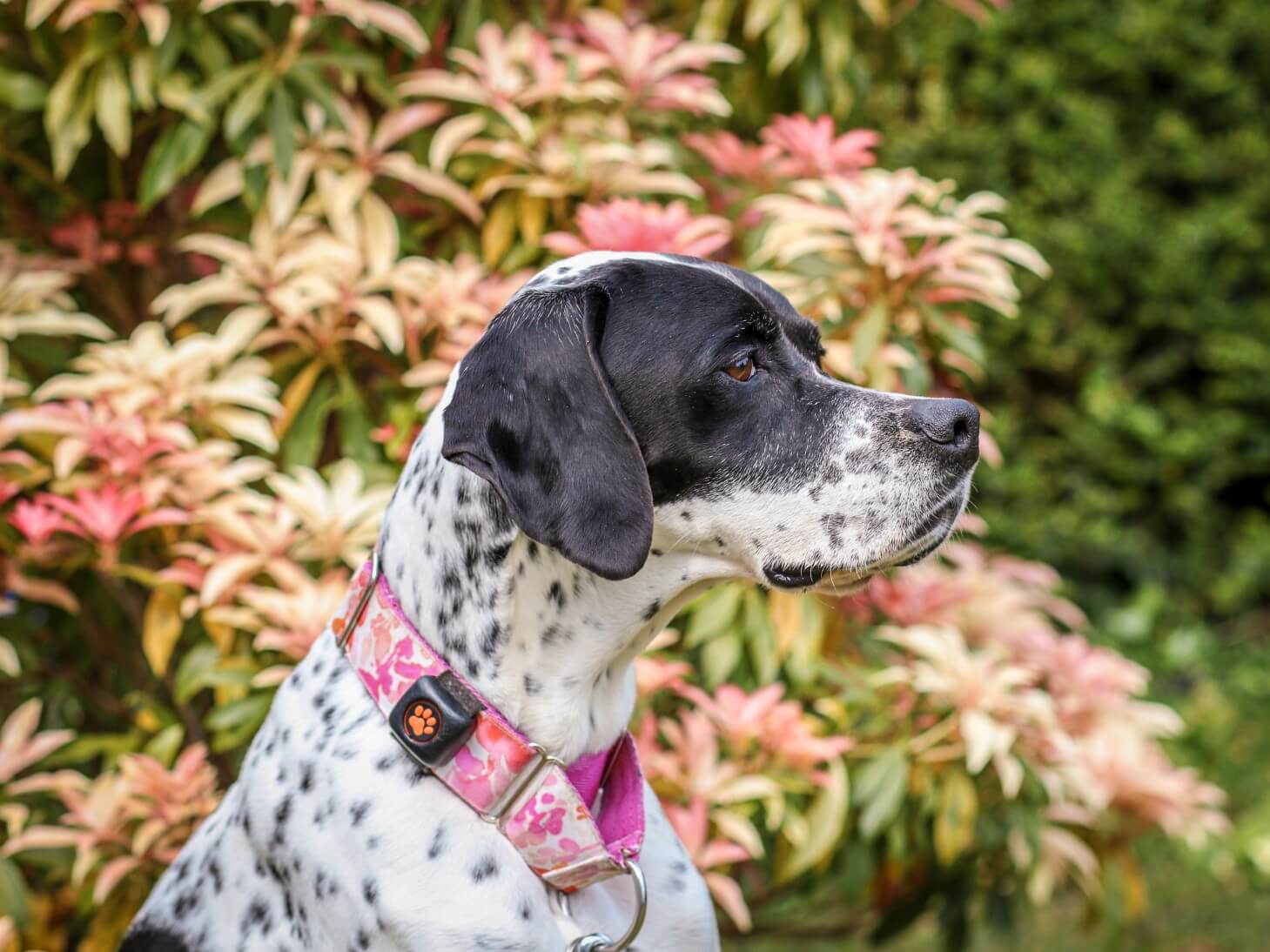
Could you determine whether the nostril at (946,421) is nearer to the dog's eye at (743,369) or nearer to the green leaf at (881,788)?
the dog's eye at (743,369)

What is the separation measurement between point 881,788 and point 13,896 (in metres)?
1.69

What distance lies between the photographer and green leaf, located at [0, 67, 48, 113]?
10.5 feet

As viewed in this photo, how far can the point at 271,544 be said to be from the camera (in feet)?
9.37

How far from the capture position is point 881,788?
3.05 metres

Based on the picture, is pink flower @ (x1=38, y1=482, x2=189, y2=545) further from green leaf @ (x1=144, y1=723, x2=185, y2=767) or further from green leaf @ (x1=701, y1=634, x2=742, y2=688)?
green leaf @ (x1=701, y1=634, x2=742, y2=688)

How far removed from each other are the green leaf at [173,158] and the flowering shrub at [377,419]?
0.01 metres

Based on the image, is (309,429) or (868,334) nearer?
(868,334)

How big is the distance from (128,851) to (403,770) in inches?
43.8

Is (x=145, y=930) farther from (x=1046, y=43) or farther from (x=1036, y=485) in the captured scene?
(x=1046, y=43)

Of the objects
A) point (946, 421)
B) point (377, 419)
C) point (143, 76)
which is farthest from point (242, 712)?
point (946, 421)

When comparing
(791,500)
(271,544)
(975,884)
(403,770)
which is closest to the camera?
(403,770)

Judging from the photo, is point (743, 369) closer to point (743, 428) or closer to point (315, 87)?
point (743, 428)

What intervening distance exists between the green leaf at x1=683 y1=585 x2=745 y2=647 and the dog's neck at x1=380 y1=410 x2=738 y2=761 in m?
0.93

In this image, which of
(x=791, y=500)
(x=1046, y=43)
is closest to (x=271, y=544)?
(x=791, y=500)
